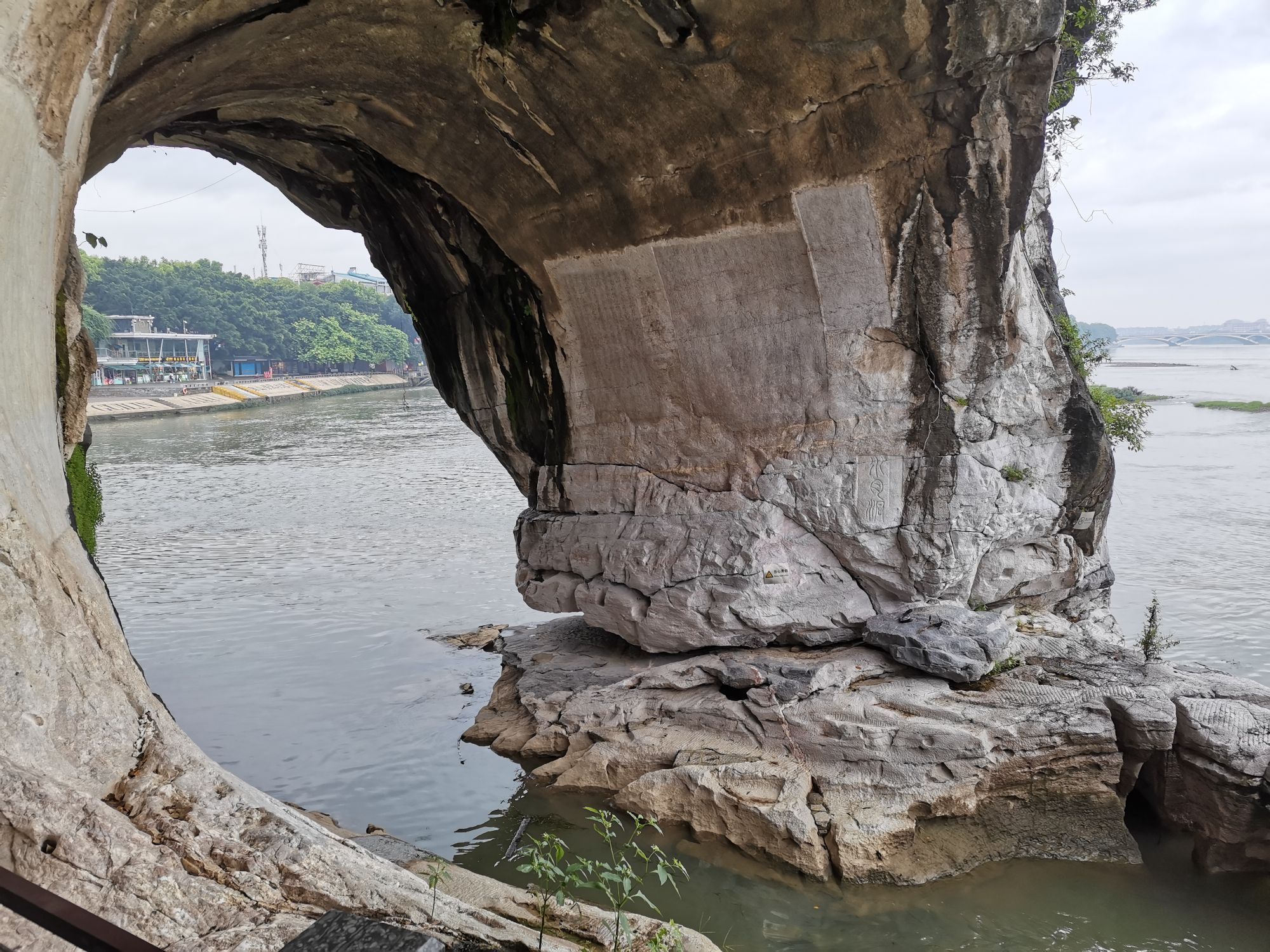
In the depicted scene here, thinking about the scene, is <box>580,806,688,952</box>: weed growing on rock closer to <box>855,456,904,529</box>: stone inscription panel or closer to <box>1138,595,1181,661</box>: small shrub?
<box>855,456,904,529</box>: stone inscription panel

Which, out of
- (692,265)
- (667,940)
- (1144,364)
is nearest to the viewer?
(667,940)

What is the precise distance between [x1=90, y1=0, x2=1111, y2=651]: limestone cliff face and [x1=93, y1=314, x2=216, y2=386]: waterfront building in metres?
38.7

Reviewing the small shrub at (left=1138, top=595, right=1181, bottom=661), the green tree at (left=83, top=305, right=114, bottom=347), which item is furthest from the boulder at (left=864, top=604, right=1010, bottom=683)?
the green tree at (left=83, top=305, right=114, bottom=347)

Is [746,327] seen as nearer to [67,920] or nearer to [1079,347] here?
[1079,347]

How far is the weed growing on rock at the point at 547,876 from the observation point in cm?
301

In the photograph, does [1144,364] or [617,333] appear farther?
[1144,364]

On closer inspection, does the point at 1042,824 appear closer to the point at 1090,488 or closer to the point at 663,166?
the point at 1090,488

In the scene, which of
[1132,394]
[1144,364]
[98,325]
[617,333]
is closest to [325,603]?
[617,333]

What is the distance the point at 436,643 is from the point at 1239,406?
106 feet

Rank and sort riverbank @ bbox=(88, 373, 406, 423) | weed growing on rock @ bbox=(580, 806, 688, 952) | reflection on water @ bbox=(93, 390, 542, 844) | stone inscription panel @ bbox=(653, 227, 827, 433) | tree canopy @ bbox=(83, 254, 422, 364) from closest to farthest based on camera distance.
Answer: weed growing on rock @ bbox=(580, 806, 688, 952), stone inscription panel @ bbox=(653, 227, 827, 433), reflection on water @ bbox=(93, 390, 542, 844), riverbank @ bbox=(88, 373, 406, 423), tree canopy @ bbox=(83, 254, 422, 364)

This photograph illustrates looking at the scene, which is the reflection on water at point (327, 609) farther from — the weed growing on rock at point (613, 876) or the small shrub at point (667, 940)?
the small shrub at point (667, 940)

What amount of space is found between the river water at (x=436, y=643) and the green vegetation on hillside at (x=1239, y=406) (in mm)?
8049

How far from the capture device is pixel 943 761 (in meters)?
5.56

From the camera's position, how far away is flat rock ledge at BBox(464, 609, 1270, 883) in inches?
209
